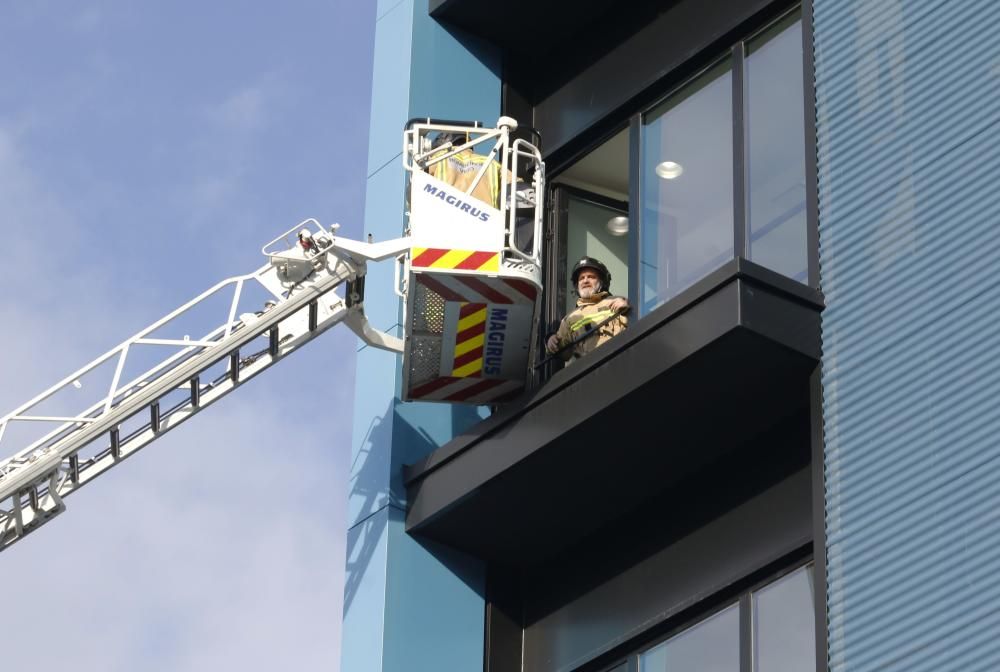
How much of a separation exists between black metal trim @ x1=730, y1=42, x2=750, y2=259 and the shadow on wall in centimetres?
364

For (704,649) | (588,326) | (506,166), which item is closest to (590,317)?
(588,326)

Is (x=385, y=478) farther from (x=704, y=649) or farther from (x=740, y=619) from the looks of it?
(x=740, y=619)

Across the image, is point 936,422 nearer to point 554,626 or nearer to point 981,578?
point 981,578

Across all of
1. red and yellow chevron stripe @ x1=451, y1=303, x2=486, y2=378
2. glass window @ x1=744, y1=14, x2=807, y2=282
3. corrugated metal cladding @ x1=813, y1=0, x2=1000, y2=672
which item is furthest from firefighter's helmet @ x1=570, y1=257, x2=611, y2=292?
corrugated metal cladding @ x1=813, y1=0, x2=1000, y2=672

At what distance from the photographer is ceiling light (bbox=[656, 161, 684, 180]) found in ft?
59.2

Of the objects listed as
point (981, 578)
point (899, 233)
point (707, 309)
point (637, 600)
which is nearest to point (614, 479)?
point (637, 600)

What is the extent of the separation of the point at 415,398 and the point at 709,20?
172 inches

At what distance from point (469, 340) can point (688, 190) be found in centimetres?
232

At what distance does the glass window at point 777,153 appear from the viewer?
16328 millimetres

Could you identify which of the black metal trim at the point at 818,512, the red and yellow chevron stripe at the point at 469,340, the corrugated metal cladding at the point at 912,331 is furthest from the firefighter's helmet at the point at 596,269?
the black metal trim at the point at 818,512

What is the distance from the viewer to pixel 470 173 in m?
18.3

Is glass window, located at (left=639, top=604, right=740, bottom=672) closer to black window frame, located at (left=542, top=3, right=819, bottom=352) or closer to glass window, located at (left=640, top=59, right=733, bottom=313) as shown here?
black window frame, located at (left=542, top=3, right=819, bottom=352)

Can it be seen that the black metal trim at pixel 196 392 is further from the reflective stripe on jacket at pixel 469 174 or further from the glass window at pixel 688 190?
the glass window at pixel 688 190

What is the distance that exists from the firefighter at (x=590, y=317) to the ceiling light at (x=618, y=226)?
1.37 meters
